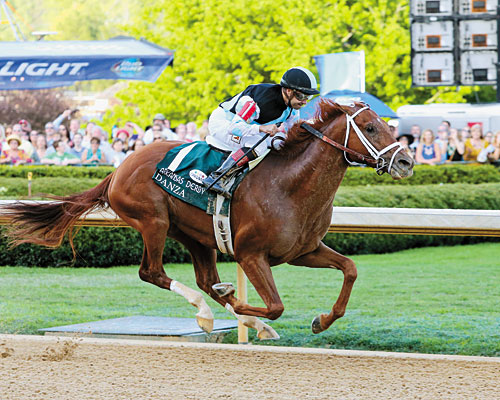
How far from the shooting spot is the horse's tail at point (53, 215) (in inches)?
238

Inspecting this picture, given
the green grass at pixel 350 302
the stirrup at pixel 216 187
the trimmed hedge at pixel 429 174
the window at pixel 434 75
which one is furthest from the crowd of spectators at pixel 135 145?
the stirrup at pixel 216 187

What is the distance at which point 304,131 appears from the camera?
5238mm

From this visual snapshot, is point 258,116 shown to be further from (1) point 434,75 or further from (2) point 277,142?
(1) point 434,75

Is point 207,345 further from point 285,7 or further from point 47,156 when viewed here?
point 285,7

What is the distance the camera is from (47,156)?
14.6m

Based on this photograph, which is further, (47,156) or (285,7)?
(285,7)

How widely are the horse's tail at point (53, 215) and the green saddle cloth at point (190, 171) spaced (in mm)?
629

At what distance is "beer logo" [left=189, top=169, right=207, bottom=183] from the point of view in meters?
5.40

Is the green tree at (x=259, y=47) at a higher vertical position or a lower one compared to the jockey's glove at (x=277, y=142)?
lower

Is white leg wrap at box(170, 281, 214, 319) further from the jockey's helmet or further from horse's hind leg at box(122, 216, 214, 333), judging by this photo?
the jockey's helmet

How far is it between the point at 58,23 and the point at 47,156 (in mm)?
72231

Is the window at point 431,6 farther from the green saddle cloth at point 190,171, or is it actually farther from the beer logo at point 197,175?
the beer logo at point 197,175

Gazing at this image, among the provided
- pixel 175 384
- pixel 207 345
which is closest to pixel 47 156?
pixel 207 345

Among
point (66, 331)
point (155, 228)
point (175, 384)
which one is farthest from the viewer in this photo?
point (66, 331)
